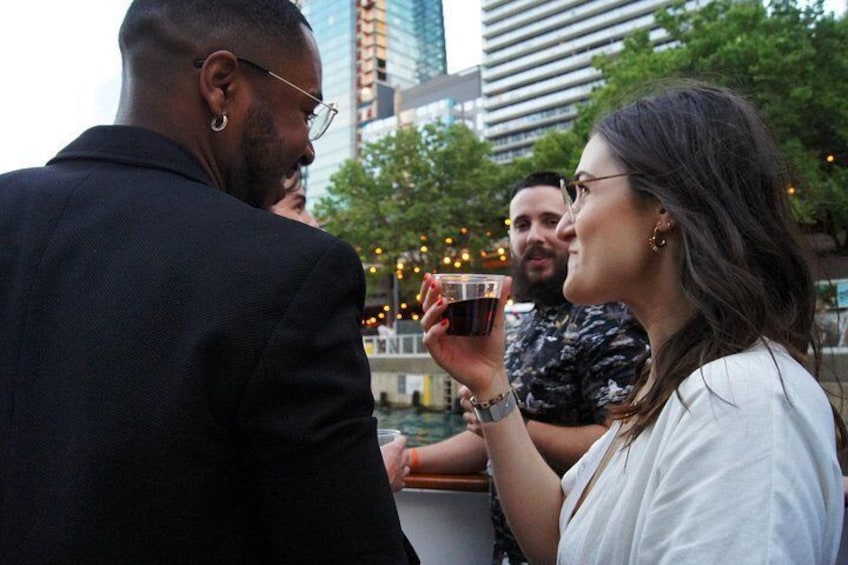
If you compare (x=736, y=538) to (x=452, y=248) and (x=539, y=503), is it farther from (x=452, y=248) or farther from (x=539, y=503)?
(x=452, y=248)

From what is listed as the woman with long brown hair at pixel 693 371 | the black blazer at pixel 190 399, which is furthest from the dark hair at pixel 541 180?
the black blazer at pixel 190 399

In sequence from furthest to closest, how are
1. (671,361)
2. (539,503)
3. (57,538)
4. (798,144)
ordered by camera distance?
(798,144), (539,503), (671,361), (57,538)

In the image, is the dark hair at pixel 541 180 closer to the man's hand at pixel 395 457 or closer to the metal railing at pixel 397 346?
the man's hand at pixel 395 457

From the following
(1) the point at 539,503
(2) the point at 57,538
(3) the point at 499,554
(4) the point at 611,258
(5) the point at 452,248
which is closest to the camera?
(2) the point at 57,538

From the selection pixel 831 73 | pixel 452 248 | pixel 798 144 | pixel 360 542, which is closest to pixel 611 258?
pixel 360 542

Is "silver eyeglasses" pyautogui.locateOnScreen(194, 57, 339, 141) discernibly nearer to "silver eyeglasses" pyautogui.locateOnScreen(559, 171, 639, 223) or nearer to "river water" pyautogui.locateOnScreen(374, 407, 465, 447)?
"silver eyeglasses" pyautogui.locateOnScreen(559, 171, 639, 223)

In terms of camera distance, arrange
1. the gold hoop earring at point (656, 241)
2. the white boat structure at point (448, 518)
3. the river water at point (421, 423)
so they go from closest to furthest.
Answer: the gold hoop earring at point (656, 241) < the white boat structure at point (448, 518) < the river water at point (421, 423)

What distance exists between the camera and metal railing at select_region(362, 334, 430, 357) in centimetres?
2304

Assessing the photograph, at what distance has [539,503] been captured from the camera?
1634 millimetres

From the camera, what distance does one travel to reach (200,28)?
113 cm

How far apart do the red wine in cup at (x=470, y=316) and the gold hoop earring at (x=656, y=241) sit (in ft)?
1.66

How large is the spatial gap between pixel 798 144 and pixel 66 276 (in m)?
16.5

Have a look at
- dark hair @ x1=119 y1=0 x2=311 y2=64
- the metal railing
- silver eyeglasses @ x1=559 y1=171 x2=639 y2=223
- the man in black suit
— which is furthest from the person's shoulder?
the metal railing

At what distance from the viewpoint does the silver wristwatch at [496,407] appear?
1721mm
